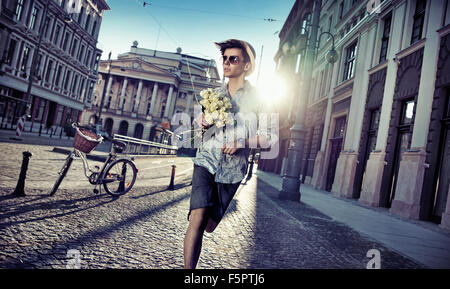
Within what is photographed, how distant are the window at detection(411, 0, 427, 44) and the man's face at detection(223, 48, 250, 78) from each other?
9.79 meters

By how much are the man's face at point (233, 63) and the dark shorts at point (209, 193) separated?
75cm

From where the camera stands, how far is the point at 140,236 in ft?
10.3

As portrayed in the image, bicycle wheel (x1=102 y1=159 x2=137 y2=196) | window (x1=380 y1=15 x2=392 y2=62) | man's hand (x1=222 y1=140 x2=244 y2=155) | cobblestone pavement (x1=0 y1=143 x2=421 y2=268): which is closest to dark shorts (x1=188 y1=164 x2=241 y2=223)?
man's hand (x1=222 y1=140 x2=244 y2=155)

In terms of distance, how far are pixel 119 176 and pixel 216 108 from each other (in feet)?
12.6

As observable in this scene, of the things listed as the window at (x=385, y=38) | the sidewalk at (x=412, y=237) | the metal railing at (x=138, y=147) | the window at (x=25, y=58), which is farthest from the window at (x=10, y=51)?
the sidewalk at (x=412, y=237)

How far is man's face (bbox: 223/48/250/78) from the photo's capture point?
6.96 ft

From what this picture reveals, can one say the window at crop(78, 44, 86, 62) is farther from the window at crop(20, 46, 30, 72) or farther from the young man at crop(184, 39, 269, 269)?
the young man at crop(184, 39, 269, 269)

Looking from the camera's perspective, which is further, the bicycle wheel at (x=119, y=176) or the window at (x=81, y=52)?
the window at (x=81, y=52)

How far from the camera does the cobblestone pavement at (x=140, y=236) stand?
2.42 meters

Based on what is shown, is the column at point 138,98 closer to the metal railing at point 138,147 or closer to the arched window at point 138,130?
the arched window at point 138,130

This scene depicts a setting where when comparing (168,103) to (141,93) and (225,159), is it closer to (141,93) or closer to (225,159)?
(141,93)
